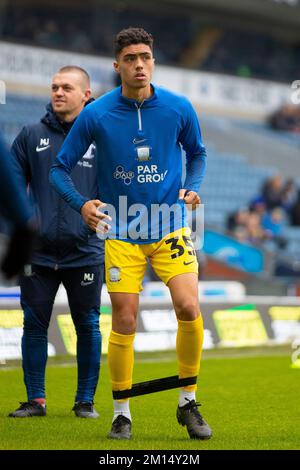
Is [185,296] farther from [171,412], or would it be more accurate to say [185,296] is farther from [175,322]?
[175,322]

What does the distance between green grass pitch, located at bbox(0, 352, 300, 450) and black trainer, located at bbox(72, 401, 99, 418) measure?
0.06 m

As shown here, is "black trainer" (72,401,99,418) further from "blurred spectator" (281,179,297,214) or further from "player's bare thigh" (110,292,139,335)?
"blurred spectator" (281,179,297,214)

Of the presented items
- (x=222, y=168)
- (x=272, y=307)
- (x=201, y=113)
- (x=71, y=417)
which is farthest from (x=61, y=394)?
Answer: (x=201, y=113)

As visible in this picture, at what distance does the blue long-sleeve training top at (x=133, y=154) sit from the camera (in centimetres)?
620

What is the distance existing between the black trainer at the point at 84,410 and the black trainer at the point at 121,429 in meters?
1.04

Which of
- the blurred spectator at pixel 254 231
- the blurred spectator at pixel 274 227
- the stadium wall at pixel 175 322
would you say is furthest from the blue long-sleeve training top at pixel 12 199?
the blurred spectator at pixel 274 227

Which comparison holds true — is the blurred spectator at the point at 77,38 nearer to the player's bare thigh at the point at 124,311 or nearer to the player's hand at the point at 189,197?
the player's hand at the point at 189,197

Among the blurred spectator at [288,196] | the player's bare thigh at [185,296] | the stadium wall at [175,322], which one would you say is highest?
the blurred spectator at [288,196]

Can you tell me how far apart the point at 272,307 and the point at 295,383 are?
475 cm

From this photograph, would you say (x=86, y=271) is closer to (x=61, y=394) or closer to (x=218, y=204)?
(x=61, y=394)

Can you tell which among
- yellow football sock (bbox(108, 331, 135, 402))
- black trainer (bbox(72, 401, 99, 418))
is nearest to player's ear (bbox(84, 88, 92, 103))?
yellow football sock (bbox(108, 331, 135, 402))

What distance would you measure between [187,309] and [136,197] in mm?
731

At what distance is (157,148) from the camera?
245 inches

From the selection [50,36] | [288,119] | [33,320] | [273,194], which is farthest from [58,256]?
[288,119]
